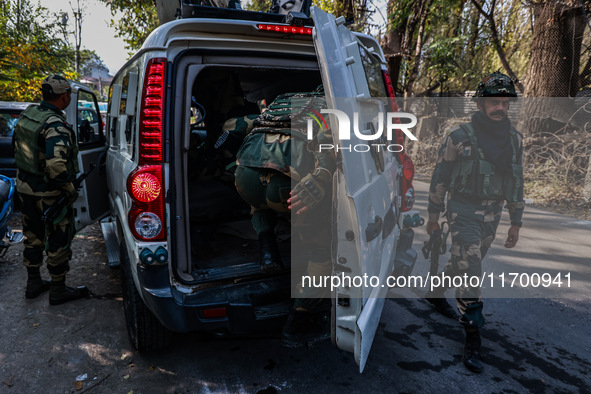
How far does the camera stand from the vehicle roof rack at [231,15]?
2297 millimetres

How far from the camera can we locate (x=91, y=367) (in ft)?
8.26

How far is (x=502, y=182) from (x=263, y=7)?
15.8 m

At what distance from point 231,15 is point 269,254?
1535 millimetres

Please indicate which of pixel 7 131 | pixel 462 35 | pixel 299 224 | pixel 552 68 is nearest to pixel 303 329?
pixel 299 224

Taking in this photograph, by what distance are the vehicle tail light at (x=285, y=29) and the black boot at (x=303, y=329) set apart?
1.69 m

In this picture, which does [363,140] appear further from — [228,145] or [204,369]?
[204,369]

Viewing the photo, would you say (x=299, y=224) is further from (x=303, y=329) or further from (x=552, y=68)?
(x=552, y=68)

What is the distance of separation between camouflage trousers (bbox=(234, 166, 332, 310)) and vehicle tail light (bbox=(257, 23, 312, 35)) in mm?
855

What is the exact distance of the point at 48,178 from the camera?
3279 millimetres

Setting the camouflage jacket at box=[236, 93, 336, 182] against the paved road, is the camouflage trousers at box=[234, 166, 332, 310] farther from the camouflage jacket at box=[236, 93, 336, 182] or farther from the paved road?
the paved road

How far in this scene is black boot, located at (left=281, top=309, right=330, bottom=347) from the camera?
83.3 inches

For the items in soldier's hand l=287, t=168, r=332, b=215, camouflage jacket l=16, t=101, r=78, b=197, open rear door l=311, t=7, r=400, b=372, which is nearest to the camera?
open rear door l=311, t=7, r=400, b=372

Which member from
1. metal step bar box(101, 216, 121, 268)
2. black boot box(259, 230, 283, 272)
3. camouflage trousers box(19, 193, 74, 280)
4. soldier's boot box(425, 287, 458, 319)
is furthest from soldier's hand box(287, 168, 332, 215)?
camouflage trousers box(19, 193, 74, 280)

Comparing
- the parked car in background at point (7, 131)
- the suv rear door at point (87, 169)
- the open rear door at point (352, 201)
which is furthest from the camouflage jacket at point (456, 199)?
the parked car in background at point (7, 131)
